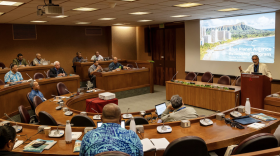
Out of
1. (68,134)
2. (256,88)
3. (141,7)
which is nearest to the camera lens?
(68,134)

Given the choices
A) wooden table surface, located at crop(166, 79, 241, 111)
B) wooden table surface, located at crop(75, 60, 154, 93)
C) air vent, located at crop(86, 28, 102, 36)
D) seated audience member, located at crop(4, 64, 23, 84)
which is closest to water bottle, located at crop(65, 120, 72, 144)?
wooden table surface, located at crop(166, 79, 241, 111)

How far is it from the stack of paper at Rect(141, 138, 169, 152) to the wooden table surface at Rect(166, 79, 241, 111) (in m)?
4.09

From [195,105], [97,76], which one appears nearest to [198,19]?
[195,105]

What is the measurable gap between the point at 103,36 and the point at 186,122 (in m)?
10.4

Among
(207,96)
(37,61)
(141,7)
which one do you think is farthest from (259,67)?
(37,61)

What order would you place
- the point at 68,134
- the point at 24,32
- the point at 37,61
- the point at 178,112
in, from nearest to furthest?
the point at 68,134
the point at 178,112
the point at 37,61
the point at 24,32

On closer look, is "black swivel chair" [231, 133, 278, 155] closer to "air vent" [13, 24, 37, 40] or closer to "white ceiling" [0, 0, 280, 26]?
"white ceiling" [0, 0, 280, 26]

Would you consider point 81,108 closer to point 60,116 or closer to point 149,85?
point 60,116

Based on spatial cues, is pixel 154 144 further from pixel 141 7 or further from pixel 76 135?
pixel 141 7

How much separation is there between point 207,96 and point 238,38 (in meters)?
2.83

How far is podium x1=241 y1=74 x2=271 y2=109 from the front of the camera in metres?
5.83

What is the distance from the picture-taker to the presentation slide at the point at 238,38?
7699mm

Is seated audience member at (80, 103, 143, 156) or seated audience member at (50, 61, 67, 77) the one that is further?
seated audience member at (50, 61, 67, 77)

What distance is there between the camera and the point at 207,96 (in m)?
7.04
